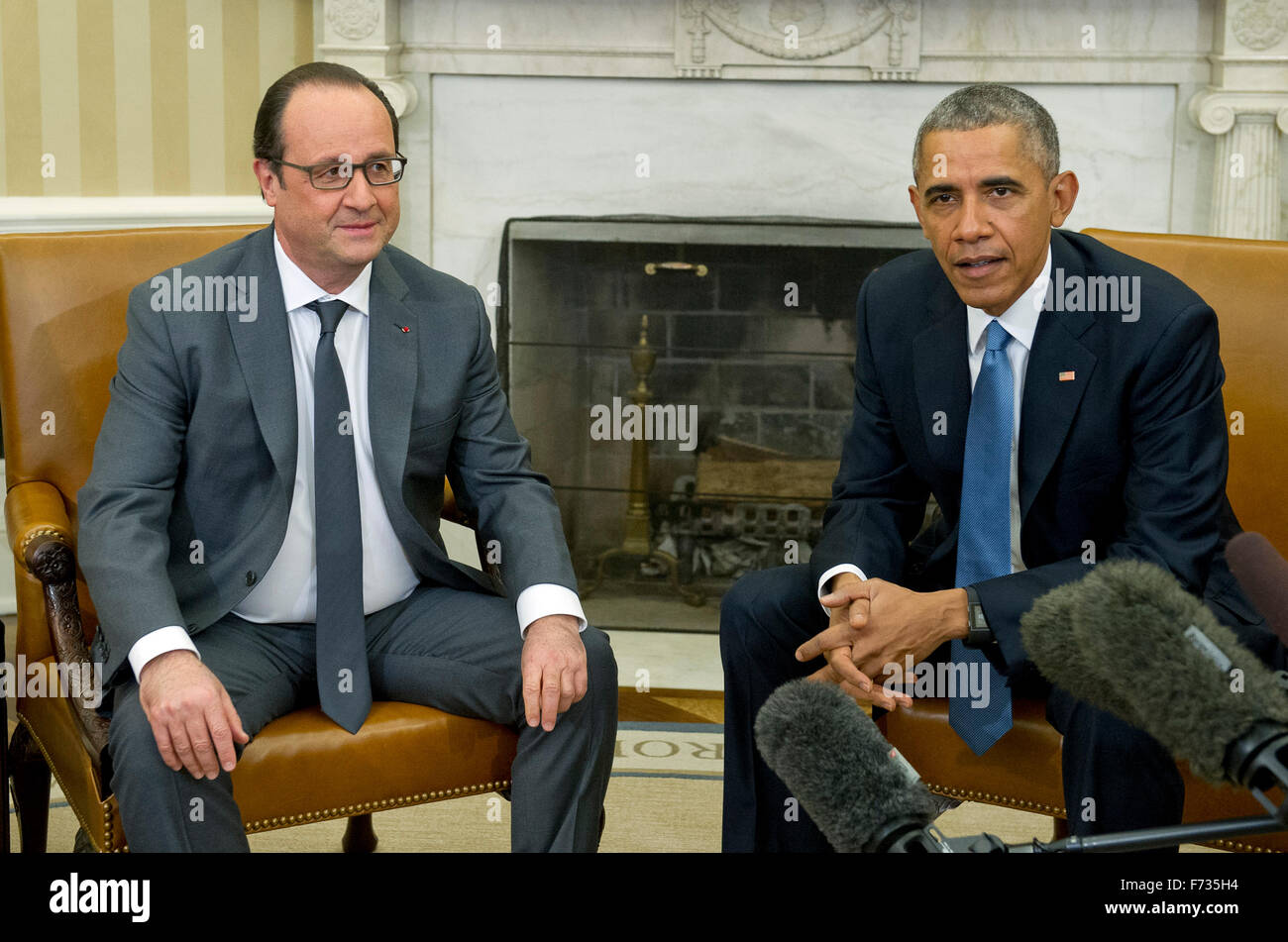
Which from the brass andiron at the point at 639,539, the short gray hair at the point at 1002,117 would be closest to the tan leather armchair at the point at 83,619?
the short gray hair at the point at 1002,117

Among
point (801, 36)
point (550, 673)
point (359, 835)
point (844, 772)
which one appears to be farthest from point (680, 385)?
point (844, 772)

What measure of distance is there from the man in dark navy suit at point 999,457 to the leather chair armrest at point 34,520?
0.96m

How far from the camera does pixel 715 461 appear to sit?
3908mm

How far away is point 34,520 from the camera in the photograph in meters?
1.87

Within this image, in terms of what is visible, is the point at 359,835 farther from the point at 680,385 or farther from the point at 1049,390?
the point at 680,385

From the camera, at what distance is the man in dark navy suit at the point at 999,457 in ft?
5.85

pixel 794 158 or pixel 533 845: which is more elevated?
pixel 794 158

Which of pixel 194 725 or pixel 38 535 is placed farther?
pixel 38 535

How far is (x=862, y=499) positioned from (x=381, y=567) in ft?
2.42

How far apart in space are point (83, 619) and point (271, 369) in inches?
21.3

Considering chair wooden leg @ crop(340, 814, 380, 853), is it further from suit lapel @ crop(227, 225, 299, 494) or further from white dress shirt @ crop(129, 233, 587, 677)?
suit lapel @ crop(227, 225, 299, 494)
